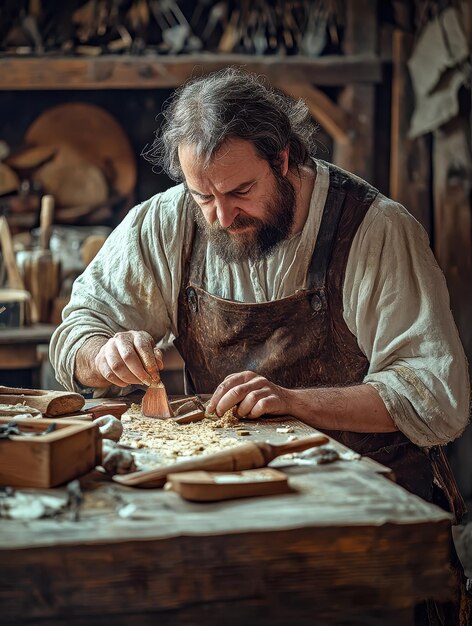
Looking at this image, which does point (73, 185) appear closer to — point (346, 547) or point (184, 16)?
point (184, 16)

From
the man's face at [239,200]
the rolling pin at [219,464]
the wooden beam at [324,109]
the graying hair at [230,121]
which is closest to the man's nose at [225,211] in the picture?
the man's face at [239,200]

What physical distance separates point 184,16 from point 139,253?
9.66ft

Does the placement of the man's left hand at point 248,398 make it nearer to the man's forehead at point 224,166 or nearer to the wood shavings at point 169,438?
the wood shavings at point 169,438

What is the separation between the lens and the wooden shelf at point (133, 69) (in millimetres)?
5461

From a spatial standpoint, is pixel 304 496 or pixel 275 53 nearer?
pixel 304 496

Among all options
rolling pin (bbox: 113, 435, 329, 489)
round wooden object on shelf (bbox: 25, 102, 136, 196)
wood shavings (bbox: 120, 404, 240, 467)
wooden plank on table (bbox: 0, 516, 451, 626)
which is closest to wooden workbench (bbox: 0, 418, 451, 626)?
wooden plank on table (bbox: 0, 516, 451, 626)

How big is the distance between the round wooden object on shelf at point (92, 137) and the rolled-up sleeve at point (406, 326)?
10.3ft

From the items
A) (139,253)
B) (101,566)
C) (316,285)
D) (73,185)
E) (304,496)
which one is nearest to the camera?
(101,566)

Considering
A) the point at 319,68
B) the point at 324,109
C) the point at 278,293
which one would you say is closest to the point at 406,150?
the point at 324,109

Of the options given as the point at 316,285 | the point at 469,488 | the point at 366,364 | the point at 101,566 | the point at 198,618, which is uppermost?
the point at 316,285

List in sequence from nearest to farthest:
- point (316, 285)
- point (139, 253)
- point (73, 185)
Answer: point (316, 285), point (139, 253), point (73, 185)

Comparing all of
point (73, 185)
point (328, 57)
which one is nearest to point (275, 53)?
point (328, 57)

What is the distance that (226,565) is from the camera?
1.66 meters

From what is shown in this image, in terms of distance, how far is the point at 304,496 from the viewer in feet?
6.12
